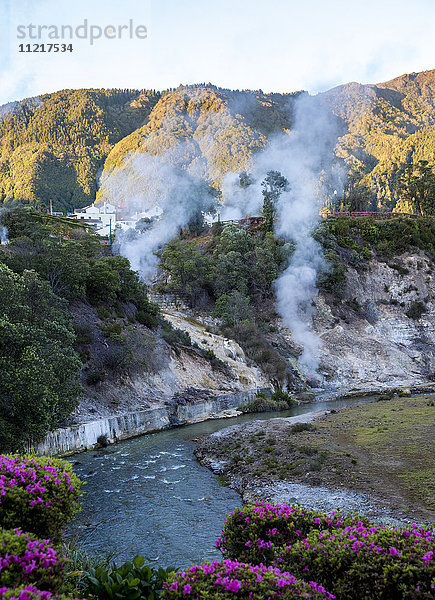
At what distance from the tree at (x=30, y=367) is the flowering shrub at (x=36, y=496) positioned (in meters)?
13.5

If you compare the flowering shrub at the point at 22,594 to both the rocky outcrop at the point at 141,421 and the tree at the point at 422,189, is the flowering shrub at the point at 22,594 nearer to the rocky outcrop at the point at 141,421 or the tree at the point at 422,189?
the rocky outcrop at the point at 141,421

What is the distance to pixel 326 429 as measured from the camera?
30031 mm

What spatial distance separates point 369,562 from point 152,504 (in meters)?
12.7

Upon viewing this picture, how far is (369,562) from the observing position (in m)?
7.52

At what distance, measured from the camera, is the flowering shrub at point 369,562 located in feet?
23.5

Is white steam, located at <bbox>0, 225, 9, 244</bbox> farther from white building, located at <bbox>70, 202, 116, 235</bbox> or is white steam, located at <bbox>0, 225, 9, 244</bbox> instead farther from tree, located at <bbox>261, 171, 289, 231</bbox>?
white building, located at <bbox>70, 202, 116, 235</bbox>

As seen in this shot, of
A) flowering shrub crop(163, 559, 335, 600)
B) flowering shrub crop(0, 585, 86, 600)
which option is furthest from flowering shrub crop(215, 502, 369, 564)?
flowering shrub crop(0, 585, 86, 600)

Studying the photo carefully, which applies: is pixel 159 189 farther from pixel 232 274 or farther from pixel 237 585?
pixel 237 585

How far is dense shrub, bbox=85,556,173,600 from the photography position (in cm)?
805

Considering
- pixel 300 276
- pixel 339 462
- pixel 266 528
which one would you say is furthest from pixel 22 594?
pixel 300 276

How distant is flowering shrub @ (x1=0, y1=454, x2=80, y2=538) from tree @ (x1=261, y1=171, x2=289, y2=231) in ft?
268

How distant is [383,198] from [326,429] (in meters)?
133

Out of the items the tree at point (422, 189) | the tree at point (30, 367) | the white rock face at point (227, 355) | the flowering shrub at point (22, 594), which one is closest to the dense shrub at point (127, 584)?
the flowering shrub at point (22, 594)

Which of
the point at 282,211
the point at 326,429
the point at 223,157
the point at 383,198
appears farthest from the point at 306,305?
the point at 223,157
